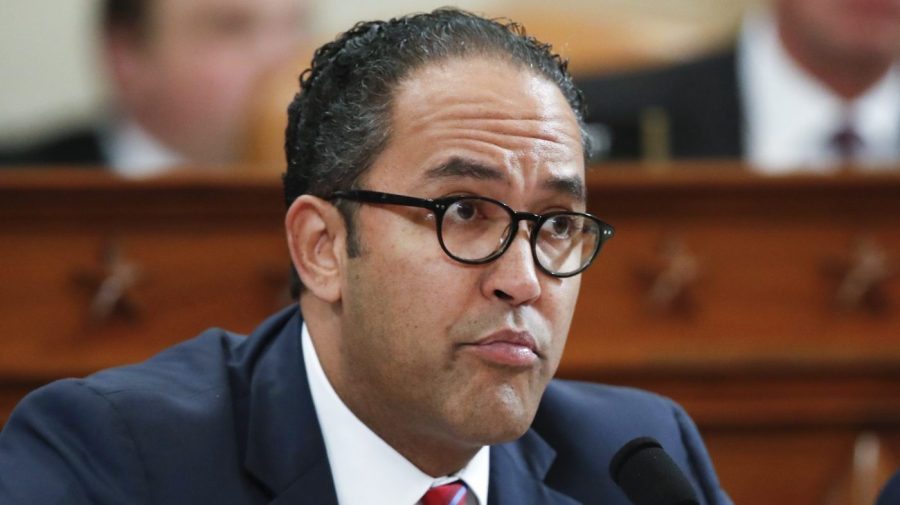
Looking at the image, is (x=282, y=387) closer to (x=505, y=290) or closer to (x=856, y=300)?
(x=505, y=290)

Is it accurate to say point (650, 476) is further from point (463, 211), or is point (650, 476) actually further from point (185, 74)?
point (185, 74)

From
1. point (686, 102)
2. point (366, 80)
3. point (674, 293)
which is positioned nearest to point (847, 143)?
point (686, 102)

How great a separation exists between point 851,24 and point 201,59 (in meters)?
2.09

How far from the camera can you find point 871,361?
302 centimetres

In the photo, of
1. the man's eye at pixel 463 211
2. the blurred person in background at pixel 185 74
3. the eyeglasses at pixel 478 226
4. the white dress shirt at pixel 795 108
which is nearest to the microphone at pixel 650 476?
the eyeglasses at pixel 478 226

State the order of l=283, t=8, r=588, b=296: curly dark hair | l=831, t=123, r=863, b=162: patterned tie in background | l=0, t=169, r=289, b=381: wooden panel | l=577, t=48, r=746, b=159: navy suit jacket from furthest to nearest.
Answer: l=831, t=123, r=863, b=162: patterned tie in background < l=577, t=48, r=746, b=159: navy suit jacket < l=0, t=169, r=289, b=381: wooden panel < l=283, t=8, r=588, b=296: curly dark hair

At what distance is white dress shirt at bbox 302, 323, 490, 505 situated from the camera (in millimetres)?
1882

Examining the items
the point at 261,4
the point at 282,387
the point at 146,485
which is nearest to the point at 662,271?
the point at 282,387

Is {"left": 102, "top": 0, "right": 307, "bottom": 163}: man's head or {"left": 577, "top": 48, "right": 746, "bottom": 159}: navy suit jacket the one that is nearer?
{"left": 577, "top": 48, "right": 746, "bottom": 159}: navy suit jacket

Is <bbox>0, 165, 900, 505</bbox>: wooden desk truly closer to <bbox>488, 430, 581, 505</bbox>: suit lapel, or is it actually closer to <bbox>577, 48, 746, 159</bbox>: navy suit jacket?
<bbox>577, 48, 746, 159</bbox>: navy suit jacket

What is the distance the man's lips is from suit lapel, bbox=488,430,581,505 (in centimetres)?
29

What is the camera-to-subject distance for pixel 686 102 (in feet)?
13.1

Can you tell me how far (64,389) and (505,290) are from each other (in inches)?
22.6

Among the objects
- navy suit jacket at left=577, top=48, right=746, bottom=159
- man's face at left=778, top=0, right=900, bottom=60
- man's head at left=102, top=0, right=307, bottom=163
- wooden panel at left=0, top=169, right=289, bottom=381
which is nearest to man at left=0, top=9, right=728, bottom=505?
wooden panel at left=0, top=169, right=289, bottom=381
